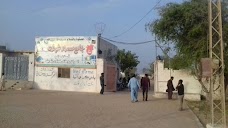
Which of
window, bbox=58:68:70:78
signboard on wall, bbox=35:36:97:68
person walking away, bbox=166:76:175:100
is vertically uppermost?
signboard on wall, bbox=35:36:97:68

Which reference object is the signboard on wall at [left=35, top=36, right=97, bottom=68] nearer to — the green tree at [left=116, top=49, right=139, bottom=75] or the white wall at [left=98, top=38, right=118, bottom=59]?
the white wall at [left=98, top=38, right=118, bottom=59]

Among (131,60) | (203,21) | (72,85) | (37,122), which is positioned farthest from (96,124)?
(131,60)

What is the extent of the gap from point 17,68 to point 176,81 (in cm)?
1466

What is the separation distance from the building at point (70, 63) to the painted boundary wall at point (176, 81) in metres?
5.90

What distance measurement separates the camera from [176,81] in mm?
26531

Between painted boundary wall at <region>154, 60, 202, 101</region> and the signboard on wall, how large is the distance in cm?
Answer: 665

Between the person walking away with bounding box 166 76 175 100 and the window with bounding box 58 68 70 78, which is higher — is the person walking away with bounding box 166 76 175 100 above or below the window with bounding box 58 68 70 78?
below

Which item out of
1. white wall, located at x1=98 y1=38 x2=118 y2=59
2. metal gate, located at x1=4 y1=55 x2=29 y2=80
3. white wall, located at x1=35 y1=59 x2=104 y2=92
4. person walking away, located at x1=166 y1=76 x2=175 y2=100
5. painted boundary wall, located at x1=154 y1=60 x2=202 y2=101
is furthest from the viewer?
metal gate, located at x1=4 y1=55 x2=29 y2=80

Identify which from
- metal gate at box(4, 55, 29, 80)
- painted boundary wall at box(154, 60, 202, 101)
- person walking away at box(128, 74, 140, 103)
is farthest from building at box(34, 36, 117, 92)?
person walking away at box(128, 74, 140, 103)

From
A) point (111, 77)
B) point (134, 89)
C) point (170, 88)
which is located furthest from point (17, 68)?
point (170, 88)

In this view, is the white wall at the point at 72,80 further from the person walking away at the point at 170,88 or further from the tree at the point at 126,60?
the tree at the point at 126,60

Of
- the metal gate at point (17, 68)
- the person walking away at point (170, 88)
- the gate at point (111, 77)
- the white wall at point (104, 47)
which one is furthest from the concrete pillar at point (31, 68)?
the person walking away at point (170, 88)

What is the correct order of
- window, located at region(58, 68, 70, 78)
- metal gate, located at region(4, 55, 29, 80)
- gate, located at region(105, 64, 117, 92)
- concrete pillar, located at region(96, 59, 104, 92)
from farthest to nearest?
gate, located at region(105, 64, 117, 92)
metal gate, located at region(4, 55, 29, 80)
window, located at region(58, 68, 70, 78)
concrete pillar, located at region(96, 59, 104, 92)

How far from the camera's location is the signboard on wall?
31.8 meters
